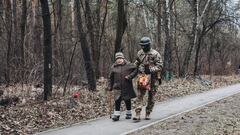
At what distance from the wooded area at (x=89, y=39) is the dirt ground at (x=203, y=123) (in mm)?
5174

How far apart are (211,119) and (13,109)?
5503 millimetres

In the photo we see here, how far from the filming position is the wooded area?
18817mm

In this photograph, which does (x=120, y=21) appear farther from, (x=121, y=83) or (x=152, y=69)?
(x=152, y=69)

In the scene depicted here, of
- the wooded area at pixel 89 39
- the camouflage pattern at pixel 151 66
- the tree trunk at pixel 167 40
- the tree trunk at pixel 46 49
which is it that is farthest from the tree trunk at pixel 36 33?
the camouflage pattern at pixel 151 66

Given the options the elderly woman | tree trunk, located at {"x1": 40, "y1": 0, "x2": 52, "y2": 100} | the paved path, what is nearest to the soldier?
the elderly woman

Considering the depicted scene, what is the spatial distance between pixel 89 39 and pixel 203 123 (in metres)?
17.3

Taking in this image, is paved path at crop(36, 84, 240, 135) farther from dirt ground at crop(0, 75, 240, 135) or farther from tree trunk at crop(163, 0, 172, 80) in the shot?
tree trunk at crop(163, 0, 172, 80)

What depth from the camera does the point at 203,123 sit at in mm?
12469

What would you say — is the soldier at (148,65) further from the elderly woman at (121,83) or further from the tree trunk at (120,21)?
the tree trunk at (120,21)

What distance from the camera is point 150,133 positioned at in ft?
35.6

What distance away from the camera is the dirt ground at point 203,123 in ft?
36.1

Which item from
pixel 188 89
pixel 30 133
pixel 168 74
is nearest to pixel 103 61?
pixel 168 74

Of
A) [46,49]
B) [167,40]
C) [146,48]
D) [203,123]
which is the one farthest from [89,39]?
[203,123]

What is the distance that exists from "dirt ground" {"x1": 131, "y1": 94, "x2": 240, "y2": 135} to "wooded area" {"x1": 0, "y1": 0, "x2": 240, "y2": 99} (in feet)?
17.0
